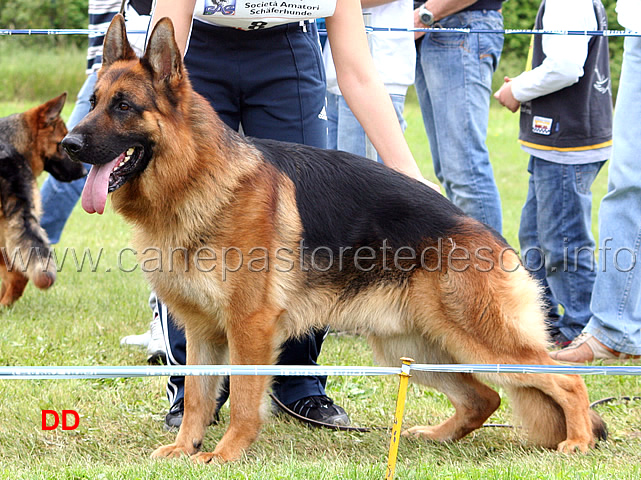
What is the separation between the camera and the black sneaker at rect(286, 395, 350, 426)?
355 cm

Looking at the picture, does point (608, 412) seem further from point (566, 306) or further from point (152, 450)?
point (152, 450)

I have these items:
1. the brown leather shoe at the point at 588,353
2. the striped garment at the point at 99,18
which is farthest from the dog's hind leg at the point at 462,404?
the striped garment at the point at 99,18

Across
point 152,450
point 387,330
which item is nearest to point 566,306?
point 387,330

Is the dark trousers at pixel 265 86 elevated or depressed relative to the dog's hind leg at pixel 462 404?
elevated

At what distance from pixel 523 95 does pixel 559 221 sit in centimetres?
84

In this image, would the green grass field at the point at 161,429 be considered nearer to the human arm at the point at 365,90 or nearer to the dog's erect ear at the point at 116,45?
the human arm at the point at 365,90

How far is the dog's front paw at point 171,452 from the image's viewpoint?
9.88ft

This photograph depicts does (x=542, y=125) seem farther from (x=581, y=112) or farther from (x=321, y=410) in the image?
(x=321, y=410)

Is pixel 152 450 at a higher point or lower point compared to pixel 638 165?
lower

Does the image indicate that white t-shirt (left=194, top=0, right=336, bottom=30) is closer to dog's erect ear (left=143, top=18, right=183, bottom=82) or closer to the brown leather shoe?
dog's erect ear (left=143, top=18, right=183, bottom=82)

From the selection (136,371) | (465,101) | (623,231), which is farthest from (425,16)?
(136,371)

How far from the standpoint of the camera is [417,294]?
301 centimetres

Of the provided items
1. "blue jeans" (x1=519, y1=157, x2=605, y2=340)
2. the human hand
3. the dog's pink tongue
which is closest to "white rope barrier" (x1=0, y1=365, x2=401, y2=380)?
the dog's pink tongue

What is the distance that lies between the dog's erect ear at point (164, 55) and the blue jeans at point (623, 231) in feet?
8.44
